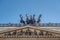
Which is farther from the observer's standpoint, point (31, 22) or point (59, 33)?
point (31, 22)

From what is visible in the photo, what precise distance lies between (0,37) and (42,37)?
11.1 feet

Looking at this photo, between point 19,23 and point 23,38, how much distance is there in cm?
506

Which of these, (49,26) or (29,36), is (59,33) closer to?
(29,36)

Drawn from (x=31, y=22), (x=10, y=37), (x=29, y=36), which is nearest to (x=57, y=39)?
(x=29, y=36)

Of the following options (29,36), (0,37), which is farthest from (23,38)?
(0,37)

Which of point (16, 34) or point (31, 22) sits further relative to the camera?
point (31, 22)

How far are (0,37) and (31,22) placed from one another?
5734 millimetres

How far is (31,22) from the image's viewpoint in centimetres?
2680

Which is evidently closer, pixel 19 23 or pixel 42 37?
pixel 42 37

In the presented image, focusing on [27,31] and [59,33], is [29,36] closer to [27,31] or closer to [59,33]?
[27,31]

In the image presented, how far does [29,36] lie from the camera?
21.7m

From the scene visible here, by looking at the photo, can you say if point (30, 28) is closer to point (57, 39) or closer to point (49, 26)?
point (57, 39)

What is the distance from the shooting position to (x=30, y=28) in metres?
21.9

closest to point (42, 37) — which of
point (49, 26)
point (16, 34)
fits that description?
point (16, 34)
